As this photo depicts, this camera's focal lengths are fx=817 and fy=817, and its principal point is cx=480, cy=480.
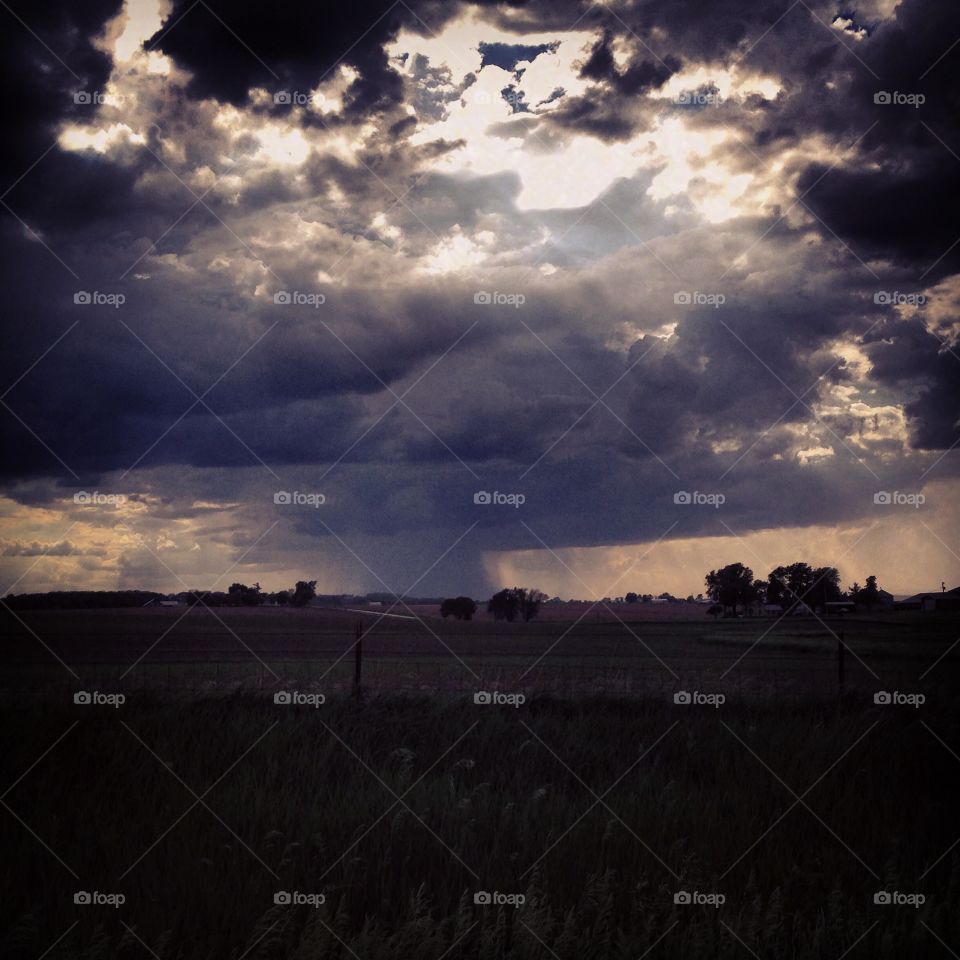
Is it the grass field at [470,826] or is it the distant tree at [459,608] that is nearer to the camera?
the grass field at [470,826]

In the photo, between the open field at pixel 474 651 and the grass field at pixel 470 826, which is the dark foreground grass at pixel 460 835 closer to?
the grass field at pixel 470 826

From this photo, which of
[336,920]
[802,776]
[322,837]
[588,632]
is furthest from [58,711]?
[588,632]

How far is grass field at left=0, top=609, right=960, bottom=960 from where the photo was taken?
5.62 meters

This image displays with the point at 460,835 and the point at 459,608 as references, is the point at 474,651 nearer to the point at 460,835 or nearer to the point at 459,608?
the point at 459,608

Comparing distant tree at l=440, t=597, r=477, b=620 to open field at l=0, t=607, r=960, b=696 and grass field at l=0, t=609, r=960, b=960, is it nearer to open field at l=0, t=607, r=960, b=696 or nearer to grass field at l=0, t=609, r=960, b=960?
open field at l=0, t=607, r=960, b=696

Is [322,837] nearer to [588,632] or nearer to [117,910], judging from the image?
[117,910]

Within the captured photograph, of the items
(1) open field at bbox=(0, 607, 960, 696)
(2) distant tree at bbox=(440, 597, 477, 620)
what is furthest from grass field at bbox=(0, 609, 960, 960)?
(2) distant tree at bbox=(440, 597, 477, 620)

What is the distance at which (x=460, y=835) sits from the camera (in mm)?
7293

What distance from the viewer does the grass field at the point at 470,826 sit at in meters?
5.62

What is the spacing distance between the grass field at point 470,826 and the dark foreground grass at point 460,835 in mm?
31

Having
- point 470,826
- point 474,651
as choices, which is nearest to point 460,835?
point 470,826

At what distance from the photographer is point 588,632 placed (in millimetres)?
83125

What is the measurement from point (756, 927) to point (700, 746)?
5758 millimetres

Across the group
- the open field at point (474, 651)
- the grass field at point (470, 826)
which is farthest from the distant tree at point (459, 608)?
the grass field at point (470, 826)
